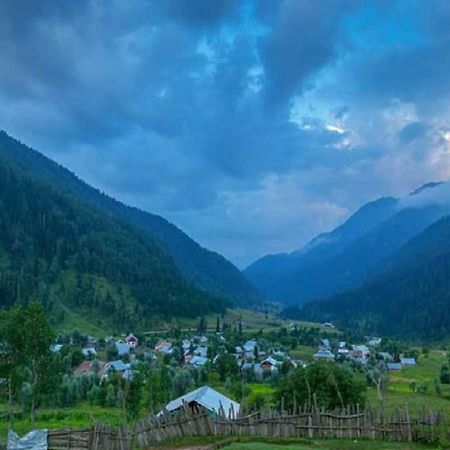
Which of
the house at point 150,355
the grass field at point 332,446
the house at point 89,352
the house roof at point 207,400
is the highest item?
the house at point 89,352

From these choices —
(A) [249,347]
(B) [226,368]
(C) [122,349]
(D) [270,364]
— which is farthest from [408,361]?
(C) [122,349]

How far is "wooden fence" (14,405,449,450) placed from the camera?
93.4 ft

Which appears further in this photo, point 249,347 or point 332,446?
point 249,347

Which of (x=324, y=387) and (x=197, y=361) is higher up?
(x=197, y=361)

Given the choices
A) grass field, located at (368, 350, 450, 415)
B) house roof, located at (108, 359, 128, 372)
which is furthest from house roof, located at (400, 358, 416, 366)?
house roof, located at (108, 359, 128, 372)

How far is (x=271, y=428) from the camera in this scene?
2991 cm

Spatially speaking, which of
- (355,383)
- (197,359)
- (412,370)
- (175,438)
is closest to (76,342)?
(197,359)

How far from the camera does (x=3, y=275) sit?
529ft

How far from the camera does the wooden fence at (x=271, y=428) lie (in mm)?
28453

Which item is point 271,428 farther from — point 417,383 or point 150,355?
point 150,355

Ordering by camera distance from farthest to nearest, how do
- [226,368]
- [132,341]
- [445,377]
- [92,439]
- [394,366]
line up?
[132,341] < [394,366] < [445,377] < [226,368] < [92,439]

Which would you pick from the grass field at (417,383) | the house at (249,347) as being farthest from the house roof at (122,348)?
the grass field at (417,383)

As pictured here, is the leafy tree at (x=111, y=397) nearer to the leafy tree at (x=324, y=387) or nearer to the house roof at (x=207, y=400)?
the house roof at (x=207, y=400)

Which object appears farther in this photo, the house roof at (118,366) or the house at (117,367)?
the house roof at (118,366)
